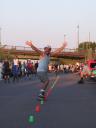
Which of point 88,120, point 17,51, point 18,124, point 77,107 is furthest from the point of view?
point 17,51

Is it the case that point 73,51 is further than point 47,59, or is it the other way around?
point 73,51

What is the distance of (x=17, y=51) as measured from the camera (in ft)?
366

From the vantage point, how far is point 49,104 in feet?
59.9

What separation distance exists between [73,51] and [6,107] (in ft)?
346

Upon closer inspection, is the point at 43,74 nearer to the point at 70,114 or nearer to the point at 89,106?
the point at 89,106

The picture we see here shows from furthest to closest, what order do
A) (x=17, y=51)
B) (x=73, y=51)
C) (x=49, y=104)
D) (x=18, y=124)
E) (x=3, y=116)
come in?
(x=73, y=51) → (x=17, y=51) → (x=49, y=104) → (x=3, y=116) → (x=18, y=124)

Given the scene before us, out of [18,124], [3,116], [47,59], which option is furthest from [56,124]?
[47,59]

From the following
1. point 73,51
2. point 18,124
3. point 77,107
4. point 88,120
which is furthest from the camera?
point 73,51

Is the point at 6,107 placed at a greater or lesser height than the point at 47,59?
lesser

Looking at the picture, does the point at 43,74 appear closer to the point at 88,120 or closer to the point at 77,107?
the point at 77,107

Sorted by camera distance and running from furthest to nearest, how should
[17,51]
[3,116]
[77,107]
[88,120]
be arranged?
[17,51]
[77,107]
[3,116]
[88,120]

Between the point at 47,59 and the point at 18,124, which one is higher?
the point at 47,59

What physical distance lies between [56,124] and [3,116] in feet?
7.46

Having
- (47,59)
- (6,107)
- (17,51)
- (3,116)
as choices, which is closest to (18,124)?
(3,116)
